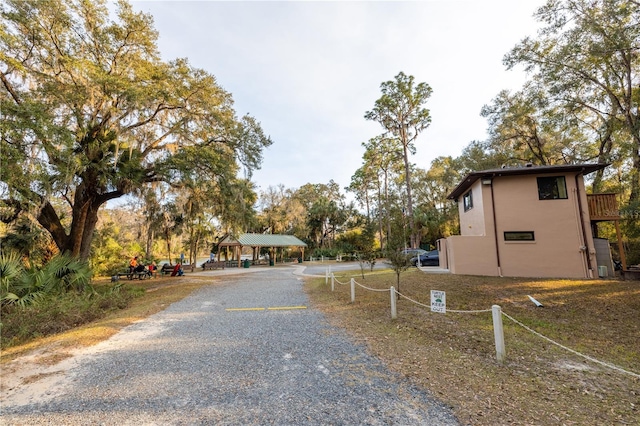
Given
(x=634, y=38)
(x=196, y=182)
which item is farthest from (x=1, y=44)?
(x=634, y=38)

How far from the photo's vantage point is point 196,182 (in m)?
12.4

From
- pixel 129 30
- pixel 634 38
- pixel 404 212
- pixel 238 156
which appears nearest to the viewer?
pixel 634 38

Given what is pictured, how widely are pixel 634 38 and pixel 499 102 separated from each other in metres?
9.27

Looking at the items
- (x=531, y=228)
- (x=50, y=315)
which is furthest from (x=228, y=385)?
(x=531, y=228)

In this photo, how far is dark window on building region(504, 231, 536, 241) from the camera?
11.7 meters

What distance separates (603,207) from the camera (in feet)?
39.4

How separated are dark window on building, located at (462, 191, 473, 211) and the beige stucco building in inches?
77.0

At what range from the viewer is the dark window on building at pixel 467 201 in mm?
14263

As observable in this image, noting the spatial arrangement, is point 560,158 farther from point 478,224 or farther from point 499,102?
point 478,224

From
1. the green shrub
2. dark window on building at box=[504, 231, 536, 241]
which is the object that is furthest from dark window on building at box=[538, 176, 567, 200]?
the green shrub

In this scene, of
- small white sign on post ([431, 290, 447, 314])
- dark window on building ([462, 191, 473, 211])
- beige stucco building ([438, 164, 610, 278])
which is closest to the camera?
small white sign on post ([431, 290, 447, 314])

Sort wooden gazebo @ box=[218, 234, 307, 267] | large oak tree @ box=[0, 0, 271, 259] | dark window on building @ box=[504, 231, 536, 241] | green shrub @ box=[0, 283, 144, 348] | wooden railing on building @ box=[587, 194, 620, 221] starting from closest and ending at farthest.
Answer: green shrub @ box=[0, 283, 144, 348], large oak tree @ box=[0, 0, 271, 259], dark window on building @ box=[504, 231, 536, 241], wooden railing on building @ box=[587, 194, 620, 221], wooden gazebo @ box=[218, 234, 307, 267]

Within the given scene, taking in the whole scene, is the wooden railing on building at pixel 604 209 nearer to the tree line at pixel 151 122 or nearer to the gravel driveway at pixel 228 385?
the tree line at pixel 151 122

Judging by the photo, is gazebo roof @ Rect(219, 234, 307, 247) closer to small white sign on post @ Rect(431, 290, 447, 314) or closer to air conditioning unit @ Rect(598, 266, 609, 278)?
small white sign on post @ Rect(431, 290, 447, 314)
